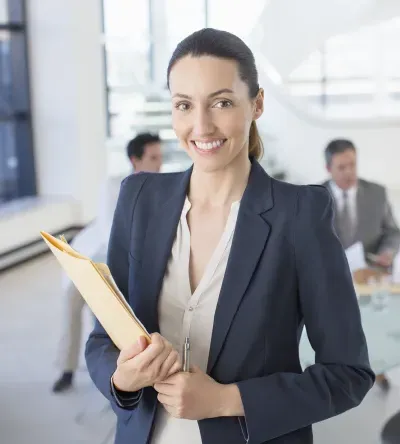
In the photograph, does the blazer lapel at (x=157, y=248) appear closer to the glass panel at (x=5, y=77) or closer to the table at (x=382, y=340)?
the table at (x=382, y=340)

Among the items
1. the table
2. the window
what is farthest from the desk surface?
the window

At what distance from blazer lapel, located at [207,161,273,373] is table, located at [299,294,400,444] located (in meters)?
1.12

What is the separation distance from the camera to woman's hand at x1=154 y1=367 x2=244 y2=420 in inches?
33.0

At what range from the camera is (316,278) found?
872 mm

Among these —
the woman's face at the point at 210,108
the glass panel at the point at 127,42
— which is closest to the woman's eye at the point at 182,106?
the woman's face at the point at 210,108

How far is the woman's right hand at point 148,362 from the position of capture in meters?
0.81

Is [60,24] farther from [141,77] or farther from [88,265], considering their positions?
[88,265]

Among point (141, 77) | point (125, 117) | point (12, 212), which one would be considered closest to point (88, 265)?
point (12, 212)

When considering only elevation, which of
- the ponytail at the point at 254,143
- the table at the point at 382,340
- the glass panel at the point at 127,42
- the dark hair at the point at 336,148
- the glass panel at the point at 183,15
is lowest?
the table at the point at 382,340

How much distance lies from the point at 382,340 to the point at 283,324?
4.81 feet

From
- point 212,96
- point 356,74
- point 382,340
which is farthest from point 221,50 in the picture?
point 356,74

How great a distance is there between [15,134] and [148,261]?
246 inches

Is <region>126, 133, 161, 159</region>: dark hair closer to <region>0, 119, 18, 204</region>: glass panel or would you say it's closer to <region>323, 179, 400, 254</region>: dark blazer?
<region>323, 179, 400, 254</region>: dark blazer

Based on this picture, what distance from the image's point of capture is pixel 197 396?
0.85 meters
